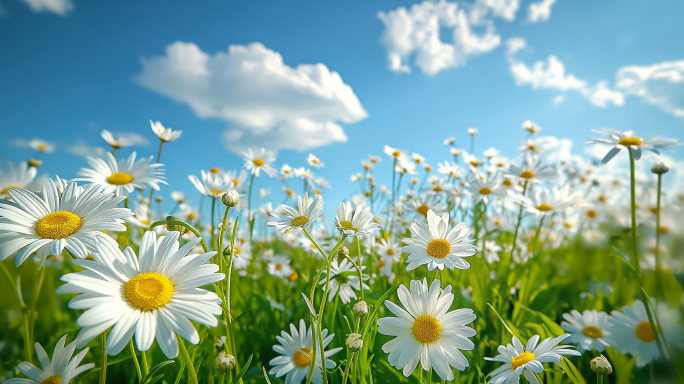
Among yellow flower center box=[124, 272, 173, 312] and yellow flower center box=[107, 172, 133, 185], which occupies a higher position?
→ yellow flower center box=[107, 172, 133, 185]

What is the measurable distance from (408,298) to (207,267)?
0.54 metres

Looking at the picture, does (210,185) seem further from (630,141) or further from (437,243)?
(630,141)

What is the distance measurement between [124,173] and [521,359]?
167 centimetres

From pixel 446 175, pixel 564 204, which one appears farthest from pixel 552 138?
pixel 564 204

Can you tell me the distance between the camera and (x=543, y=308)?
1.94 metres

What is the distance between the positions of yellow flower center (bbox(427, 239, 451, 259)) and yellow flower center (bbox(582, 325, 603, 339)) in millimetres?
975

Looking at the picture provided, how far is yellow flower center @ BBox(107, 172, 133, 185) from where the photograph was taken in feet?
4.80

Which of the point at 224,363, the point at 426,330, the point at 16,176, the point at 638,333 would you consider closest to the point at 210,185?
the point at 16,176

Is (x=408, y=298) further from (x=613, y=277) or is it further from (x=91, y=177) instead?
(x=613, y=277)

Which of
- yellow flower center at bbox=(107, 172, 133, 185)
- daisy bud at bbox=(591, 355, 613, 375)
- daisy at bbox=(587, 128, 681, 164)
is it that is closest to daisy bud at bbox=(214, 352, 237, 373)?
daisy bud at bbox=(591, 355, 613, 375)

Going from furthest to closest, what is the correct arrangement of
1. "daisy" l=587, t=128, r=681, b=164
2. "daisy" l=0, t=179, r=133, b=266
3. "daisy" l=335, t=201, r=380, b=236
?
"daisy" l=587, t=128, r=681, b=164 < "daisy" l=335, t=201, r=380, b=236 < "daisy" l=0, t=179, r=133, b=266

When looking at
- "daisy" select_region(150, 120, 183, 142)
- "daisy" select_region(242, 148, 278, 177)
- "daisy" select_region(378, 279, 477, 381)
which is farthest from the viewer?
"daisy" select_region(242, 148, 278, 177)

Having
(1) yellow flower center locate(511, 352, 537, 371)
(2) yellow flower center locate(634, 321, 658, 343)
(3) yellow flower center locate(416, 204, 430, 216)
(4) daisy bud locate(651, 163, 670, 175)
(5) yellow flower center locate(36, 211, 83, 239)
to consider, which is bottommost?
(1) yellow flower center locate(511, 352, 537, 371)

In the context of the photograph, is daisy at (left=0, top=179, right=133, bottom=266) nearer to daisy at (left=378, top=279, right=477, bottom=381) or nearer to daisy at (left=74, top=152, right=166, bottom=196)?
daisy at (left=74, top=152, right=166, bottom=196)
